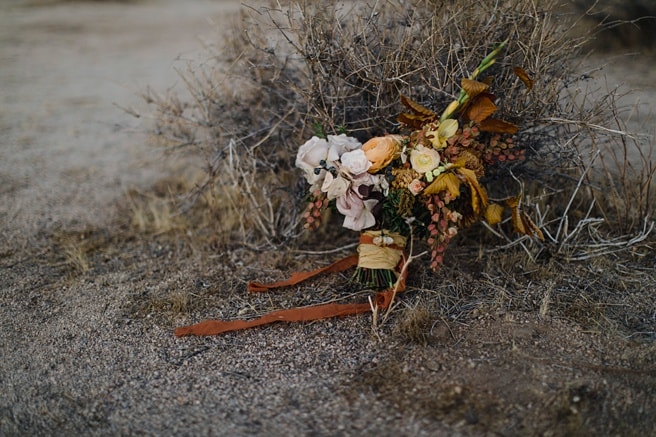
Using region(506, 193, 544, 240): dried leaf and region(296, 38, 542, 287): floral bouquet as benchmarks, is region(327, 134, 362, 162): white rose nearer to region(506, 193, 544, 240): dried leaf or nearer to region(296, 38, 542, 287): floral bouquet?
region(296, 38, 542, 287): floral bouquet

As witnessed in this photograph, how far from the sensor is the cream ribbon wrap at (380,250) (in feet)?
10.3

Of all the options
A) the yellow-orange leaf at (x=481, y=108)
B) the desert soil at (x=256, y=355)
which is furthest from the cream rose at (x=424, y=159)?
the desert soil at (x=256, y=355)

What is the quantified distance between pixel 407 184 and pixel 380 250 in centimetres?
39

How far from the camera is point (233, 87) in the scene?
4094 mm

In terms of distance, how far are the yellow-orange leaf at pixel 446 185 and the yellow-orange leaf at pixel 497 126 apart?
0.99 feet

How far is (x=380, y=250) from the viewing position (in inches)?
123

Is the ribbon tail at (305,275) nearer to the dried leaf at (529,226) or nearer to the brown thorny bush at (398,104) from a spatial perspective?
the brown thorny bush at (398,104)

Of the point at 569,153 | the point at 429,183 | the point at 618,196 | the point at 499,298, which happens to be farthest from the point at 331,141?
the point at 618,196

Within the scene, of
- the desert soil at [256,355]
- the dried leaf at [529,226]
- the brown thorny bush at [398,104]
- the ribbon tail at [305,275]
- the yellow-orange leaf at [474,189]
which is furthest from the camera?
the ribbon tail at [305,275]

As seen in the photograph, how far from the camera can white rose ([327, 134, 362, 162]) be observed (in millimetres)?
2967

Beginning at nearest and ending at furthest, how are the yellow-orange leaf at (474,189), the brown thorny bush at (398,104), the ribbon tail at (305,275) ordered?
the yellow-orange leaf at (474,189)
the brown thorny bush at (398,104)
the ribbon tail at (305,275)

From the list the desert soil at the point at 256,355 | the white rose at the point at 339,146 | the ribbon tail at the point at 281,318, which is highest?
the white rose at the point at 339,146

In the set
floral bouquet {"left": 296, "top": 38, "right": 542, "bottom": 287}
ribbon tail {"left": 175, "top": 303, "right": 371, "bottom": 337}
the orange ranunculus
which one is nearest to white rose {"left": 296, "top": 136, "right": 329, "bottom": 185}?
floral bouquet {"left": 296, "top": 38, "right": 542, "bottom": 287}

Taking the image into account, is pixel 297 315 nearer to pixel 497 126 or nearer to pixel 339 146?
pixel 339 146
